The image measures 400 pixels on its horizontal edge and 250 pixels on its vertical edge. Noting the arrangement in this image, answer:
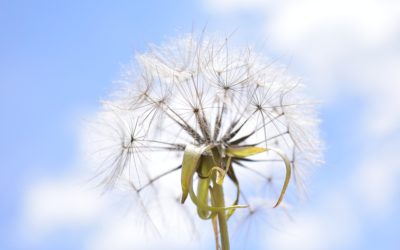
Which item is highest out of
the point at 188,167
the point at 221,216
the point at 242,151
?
the point at 242,151

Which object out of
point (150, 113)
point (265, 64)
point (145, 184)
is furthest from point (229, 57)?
point (145, 184)

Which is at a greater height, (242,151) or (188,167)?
(242,151)

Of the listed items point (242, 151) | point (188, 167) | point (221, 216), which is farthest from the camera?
point (242, 151)

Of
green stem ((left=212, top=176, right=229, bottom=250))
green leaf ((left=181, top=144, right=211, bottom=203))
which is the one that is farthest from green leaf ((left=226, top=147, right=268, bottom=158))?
green leaf ((left=181, top=144, right=211, bottom=203))

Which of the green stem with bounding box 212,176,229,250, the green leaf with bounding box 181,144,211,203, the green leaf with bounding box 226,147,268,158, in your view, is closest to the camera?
the green leaf with bounding box 181,144,211,203

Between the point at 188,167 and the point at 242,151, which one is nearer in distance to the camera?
the point at 188,167

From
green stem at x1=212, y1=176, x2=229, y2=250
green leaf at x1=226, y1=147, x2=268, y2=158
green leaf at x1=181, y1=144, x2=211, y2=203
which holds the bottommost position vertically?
green stem at x1=212, y1=176, x2=229, y2=250

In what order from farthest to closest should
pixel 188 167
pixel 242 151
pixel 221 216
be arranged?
1. pixel 242 151
2. pixel 221 216
3. pixel 188 167

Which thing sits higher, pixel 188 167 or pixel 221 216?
pixel 188 167

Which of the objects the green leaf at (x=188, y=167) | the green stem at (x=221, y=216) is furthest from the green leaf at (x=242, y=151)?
the green leaf at (x=188, y=167)

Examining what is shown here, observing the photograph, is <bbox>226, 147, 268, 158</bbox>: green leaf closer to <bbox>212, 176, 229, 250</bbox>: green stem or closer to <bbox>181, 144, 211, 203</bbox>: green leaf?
<bbox>212, 176, 229, 250</bbox>: green stem
